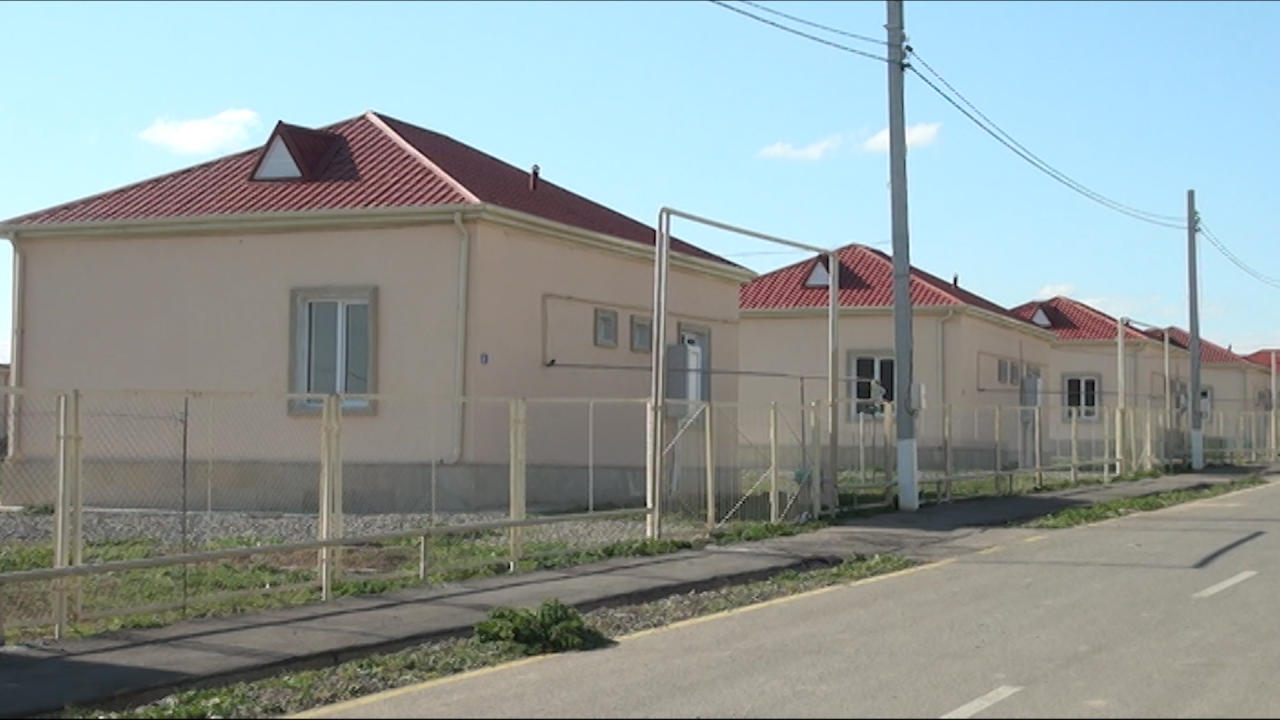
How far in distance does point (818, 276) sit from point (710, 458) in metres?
21.4

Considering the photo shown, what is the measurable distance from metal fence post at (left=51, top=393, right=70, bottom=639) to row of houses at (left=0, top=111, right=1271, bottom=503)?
29.3 ft

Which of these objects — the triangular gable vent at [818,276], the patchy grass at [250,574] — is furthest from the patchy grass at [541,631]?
the triangular gable vent at [818,276]

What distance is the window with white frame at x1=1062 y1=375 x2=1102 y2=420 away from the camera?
50.6 m

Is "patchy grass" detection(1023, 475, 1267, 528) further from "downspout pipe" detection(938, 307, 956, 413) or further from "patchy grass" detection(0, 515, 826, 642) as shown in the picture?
"downspout pipe" detection(938, 307, 956, 413)

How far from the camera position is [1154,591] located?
13594 millimetres

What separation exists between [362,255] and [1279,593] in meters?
14.0

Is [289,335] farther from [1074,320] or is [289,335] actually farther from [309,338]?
[1074,320]

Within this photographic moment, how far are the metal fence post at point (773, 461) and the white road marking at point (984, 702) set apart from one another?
35.8 ft

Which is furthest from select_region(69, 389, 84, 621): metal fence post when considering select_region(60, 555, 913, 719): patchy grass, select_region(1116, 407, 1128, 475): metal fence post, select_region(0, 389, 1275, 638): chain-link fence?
select_region(1116, 407, 1128, 475): metal fence post

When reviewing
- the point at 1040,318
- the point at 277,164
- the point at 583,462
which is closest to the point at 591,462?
the point at 583,462

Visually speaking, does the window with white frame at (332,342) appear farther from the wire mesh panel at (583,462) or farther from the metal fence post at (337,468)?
the metal fence post at (337,468)

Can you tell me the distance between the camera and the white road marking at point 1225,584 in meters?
13.5

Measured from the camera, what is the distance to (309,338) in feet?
74.1

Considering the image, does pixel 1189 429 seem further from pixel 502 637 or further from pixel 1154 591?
pixel 502 637
